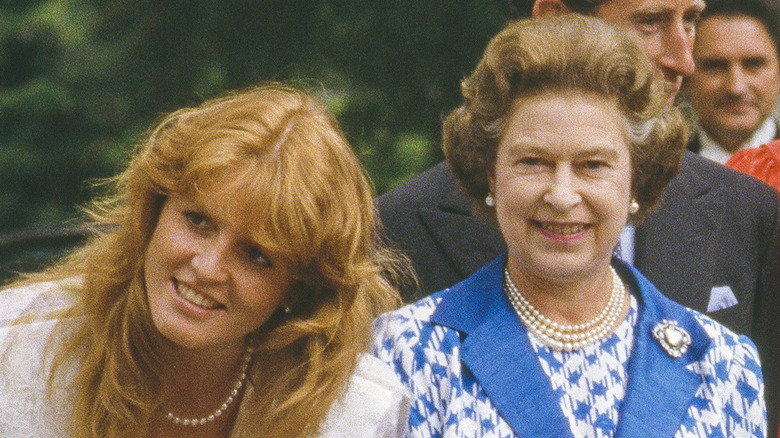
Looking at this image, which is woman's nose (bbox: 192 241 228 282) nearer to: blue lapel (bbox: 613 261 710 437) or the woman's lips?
the woman's lips

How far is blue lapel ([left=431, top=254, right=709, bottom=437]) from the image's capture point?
2.45m

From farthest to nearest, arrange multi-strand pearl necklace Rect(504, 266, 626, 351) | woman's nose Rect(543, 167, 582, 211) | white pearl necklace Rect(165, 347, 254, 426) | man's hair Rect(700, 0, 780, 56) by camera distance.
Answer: man's hair Rect(700, 0, 780, 56) → white pearl necklace Rect(165, 347, 254, 426) → multi-strand pearl necklace Rect(504, 266, 626, 351) → woman's nose Rect(543, 167, 582, 211)

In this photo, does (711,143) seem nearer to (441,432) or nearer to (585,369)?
(585,369)

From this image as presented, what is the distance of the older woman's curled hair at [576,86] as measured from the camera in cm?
251

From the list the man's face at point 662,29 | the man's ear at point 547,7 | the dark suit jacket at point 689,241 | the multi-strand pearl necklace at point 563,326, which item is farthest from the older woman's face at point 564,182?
the man's ear at point 547,7

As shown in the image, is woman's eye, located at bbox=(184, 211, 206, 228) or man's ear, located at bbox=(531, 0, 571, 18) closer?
woman's eye, located at bbox=(184, 211, 206, 228)

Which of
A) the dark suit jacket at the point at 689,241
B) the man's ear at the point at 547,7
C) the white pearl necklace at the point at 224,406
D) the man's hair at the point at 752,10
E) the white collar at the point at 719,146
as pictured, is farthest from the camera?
the white collar at the point at 719,146

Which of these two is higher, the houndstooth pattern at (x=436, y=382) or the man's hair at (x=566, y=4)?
the man's hair at (x=566, y=4)

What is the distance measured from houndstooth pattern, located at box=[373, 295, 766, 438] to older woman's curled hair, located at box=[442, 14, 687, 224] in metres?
0.42

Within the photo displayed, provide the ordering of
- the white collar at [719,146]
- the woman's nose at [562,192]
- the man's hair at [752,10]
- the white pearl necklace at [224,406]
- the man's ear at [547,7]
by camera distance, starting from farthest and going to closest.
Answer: the white collar at [719,146] → the man's hair at [752,10] → the man's ear at [547,7] → the white pearl necklace at [224,406] → the woman's nose at [562,192]

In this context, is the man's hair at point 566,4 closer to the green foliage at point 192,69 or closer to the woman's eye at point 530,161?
the woman's eye at point 530,161

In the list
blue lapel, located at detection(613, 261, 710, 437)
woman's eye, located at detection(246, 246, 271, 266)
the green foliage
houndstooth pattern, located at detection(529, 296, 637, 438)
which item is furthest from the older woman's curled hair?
the green foliage

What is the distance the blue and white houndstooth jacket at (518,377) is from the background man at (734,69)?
144cm

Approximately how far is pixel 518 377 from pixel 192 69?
2.36 meters
